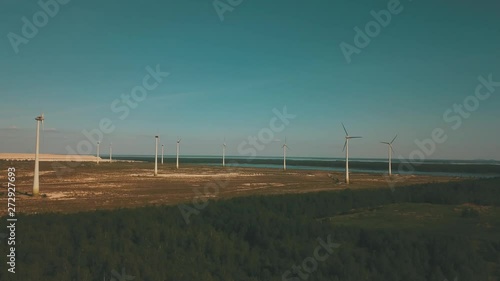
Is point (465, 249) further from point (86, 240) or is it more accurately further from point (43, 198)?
point (43, 198)

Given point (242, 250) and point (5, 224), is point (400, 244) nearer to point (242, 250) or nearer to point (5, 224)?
point (242, 250)

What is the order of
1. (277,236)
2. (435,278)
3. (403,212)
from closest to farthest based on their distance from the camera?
(435,278), (277,236), (403,212)

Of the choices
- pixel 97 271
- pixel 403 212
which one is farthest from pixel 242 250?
pixel 403 212

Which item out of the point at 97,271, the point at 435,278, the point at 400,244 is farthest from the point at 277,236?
the point at 97,271

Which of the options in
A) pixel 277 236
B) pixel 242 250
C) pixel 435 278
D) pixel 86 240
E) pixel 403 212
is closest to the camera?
pixel 435 278

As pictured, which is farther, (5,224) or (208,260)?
(5,224)

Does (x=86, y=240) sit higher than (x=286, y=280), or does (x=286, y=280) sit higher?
(x=86, y=240)
